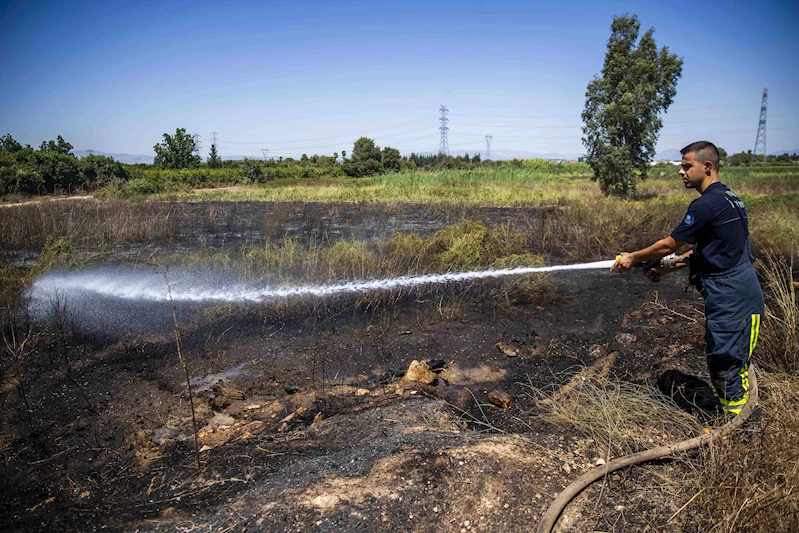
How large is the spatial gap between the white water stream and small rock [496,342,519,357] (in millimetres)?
1713

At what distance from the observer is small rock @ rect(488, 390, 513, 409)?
4.41m

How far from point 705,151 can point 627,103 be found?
65.5ft

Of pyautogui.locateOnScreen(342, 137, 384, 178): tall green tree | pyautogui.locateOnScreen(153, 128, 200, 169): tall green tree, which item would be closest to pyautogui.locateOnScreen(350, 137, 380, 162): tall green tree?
pyautogui.locateOnScreen(342, 137, 384, 178): tall green tree

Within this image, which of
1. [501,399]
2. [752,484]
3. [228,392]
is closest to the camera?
[752,484]

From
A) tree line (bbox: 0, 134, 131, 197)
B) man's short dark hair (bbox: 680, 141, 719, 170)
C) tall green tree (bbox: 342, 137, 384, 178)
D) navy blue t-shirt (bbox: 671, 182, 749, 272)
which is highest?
tall green tree (bbox: 342, 137, 384, 178)

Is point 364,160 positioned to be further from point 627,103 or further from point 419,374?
point 419,374

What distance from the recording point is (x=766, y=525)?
6.87 ft

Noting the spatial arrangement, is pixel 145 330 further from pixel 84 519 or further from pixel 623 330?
pixel 623 330

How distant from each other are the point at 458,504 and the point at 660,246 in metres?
2.22

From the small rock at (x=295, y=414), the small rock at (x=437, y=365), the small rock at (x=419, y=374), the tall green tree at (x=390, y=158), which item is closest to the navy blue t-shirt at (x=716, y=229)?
the small rock at (x=419, y=374)

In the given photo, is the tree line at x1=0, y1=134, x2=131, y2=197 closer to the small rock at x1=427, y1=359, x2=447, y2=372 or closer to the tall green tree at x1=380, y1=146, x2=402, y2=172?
the small rock at x1=427, y1=359, x2=447, y2=372

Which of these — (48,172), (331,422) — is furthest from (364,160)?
(331,422)

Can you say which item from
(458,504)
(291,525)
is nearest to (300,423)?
(291,525)

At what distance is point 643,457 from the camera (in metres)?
2.76
